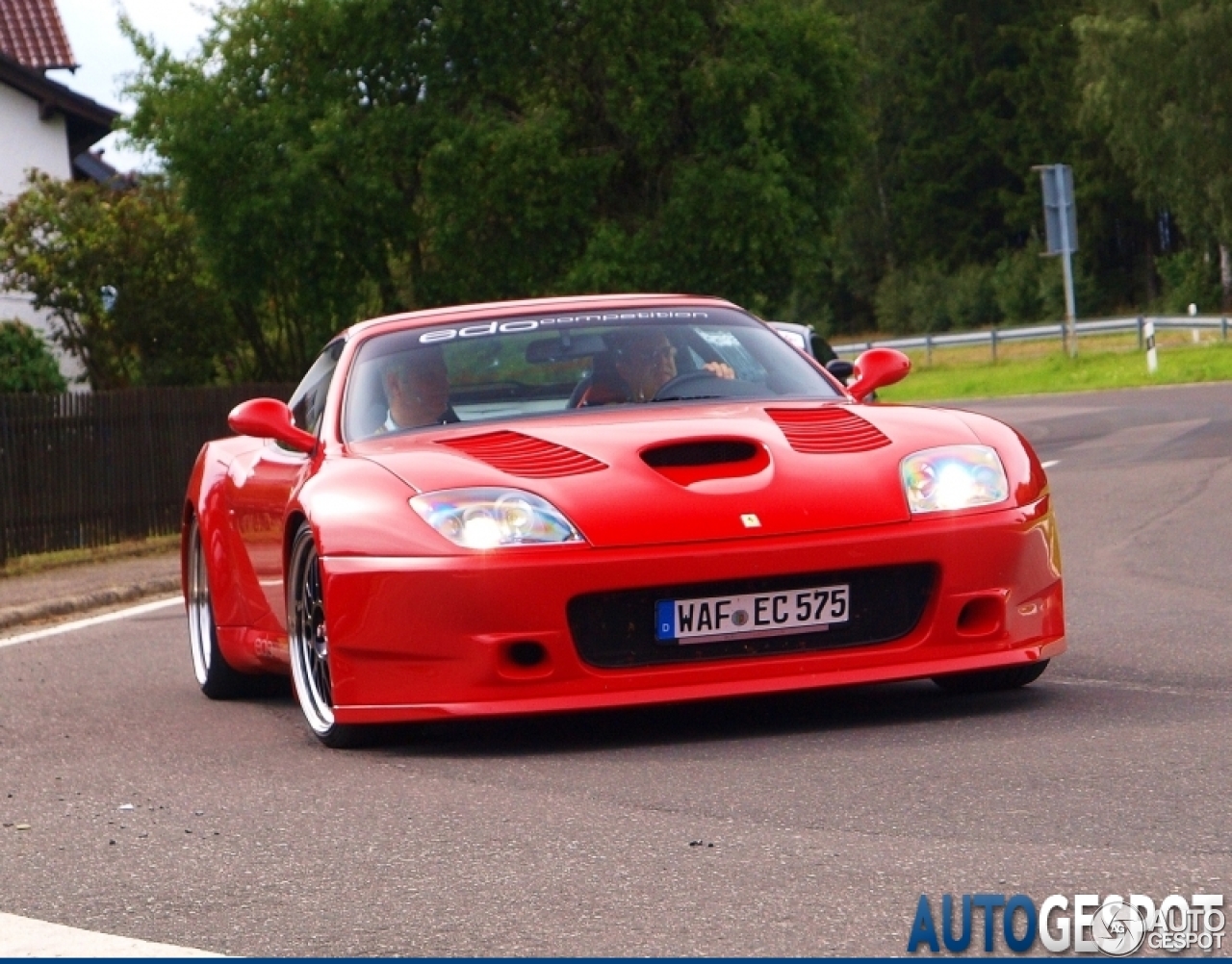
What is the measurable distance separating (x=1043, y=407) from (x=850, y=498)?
27308 mm

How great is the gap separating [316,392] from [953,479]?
2631 mm

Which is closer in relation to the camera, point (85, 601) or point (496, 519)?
point (496, 519)

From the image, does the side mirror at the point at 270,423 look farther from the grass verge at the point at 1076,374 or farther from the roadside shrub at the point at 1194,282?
the roadside shrub at the point at 1194,282

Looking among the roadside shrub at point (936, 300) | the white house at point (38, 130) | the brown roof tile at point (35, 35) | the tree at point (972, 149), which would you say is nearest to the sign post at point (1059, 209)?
the white house at point (38, 130)

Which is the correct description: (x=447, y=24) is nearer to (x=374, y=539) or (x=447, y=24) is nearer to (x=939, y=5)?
(x=374, y=539)

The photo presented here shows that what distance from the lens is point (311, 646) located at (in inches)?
294

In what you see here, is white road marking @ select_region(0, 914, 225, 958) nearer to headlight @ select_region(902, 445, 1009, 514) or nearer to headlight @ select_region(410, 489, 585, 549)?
headlight @ select_region(410, 489, 585, 549)

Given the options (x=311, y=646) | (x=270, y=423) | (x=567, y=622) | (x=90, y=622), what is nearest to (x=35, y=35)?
(x=90, y=622)

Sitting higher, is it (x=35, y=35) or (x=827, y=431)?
(x=35, y=35)

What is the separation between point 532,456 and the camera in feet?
23.0

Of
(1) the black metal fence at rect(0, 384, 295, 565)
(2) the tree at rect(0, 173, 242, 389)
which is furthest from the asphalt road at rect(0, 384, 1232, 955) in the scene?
(2) the tree at rect(0, 173, 242, 389)

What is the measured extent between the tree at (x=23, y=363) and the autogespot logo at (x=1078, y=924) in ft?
84.8

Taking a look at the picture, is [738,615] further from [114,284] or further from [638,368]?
[114,284]

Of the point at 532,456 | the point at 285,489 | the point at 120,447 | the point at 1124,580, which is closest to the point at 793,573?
the point at 532,456
